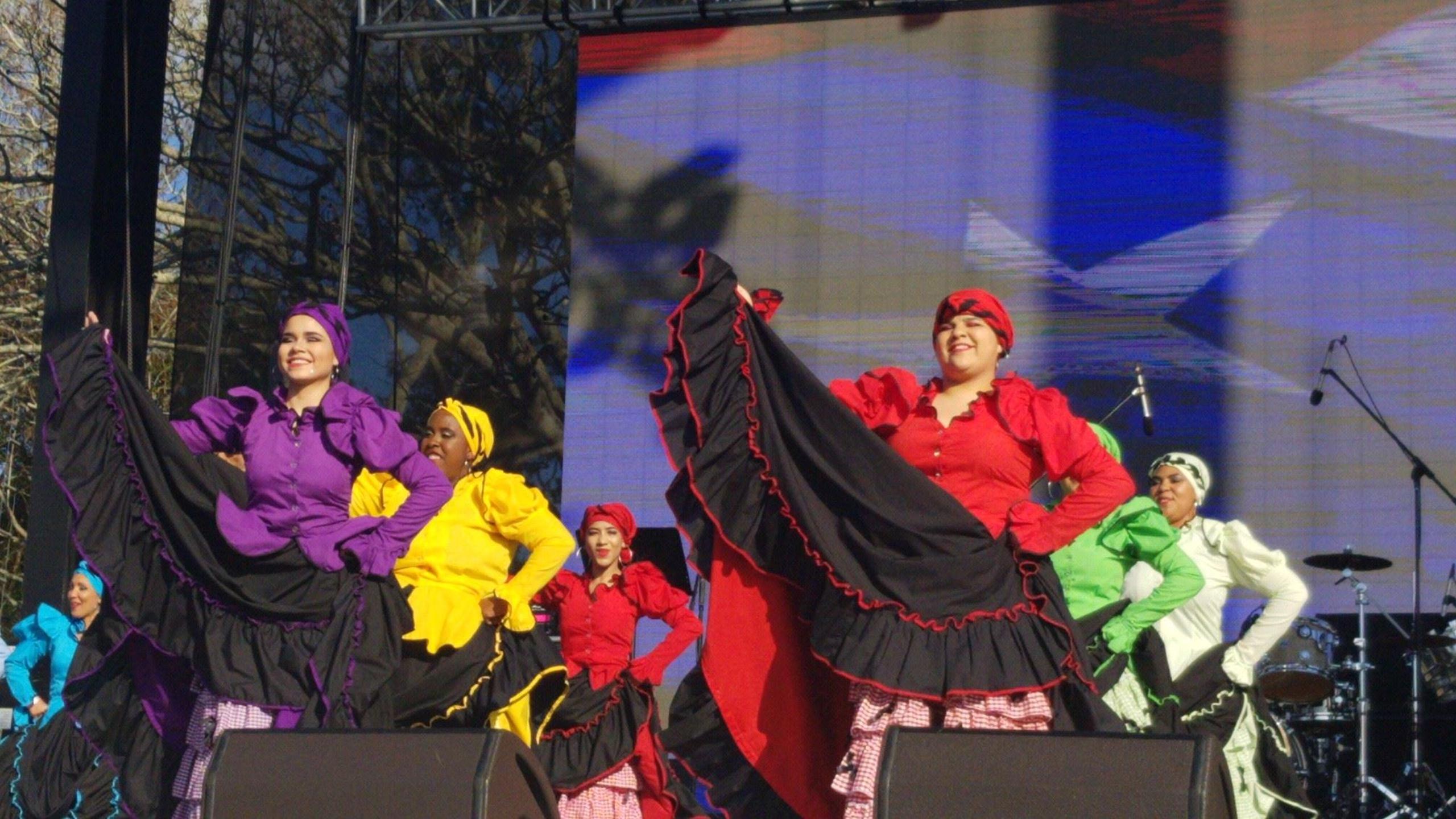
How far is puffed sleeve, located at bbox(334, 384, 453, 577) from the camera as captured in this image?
4688mm

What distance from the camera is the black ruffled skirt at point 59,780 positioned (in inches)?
257

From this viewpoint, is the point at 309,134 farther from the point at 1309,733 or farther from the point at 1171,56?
the point at 1309,733

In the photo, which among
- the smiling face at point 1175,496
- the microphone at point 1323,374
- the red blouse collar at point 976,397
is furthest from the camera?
the microphone at point 1323,374

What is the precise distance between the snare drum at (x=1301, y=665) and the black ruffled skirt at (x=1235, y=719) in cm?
129

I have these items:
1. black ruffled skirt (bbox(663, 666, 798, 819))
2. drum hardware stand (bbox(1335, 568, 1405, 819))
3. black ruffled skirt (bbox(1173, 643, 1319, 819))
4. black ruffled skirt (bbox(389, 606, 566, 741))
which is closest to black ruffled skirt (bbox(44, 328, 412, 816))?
black ruffled skirt (bbox(389, 606, 566, 741))

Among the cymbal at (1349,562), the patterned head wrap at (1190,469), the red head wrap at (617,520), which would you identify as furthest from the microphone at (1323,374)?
the red head wrap at (617,520)

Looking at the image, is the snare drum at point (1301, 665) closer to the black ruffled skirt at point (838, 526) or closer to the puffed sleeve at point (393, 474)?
the black ruffled skirt at point (838, 526)

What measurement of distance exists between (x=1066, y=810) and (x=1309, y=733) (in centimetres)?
Answer: 525

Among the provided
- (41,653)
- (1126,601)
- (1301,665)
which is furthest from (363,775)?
(1301,665)

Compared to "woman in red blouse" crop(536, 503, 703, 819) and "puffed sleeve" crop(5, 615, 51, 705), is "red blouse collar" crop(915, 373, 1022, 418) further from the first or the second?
"puffed sleeve" crop(5, 615, 51, 705)

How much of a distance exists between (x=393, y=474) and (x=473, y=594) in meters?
0.77

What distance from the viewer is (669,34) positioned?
9.41 m

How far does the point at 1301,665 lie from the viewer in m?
7.47

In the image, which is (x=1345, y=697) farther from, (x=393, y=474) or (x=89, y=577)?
(x=89, y=577)
